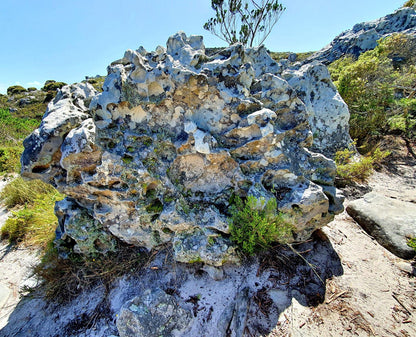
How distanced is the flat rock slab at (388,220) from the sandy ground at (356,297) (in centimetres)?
11

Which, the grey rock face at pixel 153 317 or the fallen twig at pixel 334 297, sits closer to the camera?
the grey rock face at pixel 153 317

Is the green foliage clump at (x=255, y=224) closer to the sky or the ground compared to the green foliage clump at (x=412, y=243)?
closer to the sky

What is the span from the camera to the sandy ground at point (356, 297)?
2.04m

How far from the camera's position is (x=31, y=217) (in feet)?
14.1

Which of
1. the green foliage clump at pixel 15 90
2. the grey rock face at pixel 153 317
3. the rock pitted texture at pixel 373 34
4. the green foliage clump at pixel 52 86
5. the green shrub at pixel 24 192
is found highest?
the green foliage clump at pixel 15 90

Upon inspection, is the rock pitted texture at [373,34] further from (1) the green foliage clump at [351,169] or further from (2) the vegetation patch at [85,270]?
(2) the vegetation patch at [85,270]

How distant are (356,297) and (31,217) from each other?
20.2 feet

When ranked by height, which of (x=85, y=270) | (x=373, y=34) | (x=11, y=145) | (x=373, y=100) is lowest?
(x=85, y=270)

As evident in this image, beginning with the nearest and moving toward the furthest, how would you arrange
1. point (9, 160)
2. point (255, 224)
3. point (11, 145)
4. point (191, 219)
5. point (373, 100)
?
point (255, 224) < point (191, 219) < point (373, 100) < point (9, 160) < point (11, 145)

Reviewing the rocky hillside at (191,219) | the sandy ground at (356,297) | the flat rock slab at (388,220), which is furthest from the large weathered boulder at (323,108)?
the sandy ground at (356,297)

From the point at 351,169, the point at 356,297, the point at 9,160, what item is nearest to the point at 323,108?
the point at 351,169

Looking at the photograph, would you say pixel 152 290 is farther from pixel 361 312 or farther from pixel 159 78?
pixel 159 78

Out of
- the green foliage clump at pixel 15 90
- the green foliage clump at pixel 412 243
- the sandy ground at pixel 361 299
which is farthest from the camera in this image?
the green foliage clump at pixel 15 90

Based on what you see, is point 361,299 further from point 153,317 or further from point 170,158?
point 170,158
